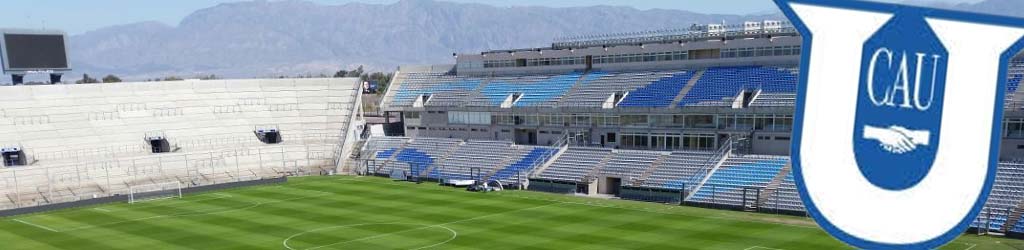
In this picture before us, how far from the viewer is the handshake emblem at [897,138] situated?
386cm

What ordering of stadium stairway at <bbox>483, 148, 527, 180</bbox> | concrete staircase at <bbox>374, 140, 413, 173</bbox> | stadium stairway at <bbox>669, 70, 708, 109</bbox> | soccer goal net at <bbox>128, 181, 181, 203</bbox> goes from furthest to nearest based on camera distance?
concrete staircase at <bbox>374, 140, 413, 173</bbox> → stadium stairway at <bbox>483, 148, 527, 180</bbox> → stadium stairway at <bbox>669, 70, 708, 109</bbox> → soccer goal net at <bbox>128, 181, 181, 203</bbox>

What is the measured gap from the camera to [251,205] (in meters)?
46.3

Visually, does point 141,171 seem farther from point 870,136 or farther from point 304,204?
point 870,136

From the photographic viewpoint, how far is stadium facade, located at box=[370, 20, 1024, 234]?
43812 millimetres

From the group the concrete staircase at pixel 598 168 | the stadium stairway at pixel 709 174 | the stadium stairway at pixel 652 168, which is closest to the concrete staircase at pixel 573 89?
the concrete staircase at pixel 598 168

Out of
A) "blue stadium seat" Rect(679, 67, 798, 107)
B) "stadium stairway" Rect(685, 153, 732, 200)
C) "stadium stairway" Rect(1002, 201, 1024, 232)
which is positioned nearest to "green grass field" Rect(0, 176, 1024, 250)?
"stadium stairway" Rect(1002, 201, 1024, 232)

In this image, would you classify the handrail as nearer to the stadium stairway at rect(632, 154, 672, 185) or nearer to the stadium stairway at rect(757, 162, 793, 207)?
the stadium stairway at rect(632, 154, 672, 185)

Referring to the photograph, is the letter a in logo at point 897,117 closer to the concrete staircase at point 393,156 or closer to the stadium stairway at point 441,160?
the stadium stairway at point 441,160

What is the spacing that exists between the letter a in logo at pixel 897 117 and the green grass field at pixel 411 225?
92.8ft

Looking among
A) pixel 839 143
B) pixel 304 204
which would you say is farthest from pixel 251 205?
pixel 839 143

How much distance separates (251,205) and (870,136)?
46.2 m

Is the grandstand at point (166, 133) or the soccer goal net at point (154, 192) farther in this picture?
the grandstand at point (166, 133)

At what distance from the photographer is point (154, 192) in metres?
51.4

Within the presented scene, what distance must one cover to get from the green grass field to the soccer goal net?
66.9 inches
